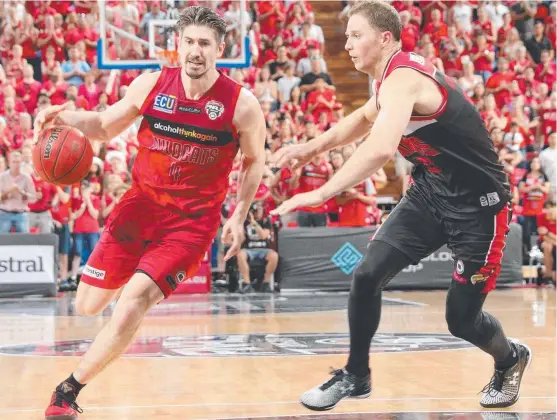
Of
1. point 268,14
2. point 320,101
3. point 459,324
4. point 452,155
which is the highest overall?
point 268,14

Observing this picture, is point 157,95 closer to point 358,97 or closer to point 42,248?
point 42,248

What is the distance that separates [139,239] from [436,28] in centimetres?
1497

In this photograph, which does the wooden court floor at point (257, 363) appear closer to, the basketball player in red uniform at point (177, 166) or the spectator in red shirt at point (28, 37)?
the basketball player in red uniform at point (177, 166)

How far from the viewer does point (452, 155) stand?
5.10m

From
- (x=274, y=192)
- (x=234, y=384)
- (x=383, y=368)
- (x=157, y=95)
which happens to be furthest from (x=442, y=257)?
(x=157, y=95)

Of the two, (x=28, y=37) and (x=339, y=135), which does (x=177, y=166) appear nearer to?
(x=339, y=135)

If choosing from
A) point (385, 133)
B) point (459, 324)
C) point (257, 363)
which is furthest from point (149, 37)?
point (385, 133)

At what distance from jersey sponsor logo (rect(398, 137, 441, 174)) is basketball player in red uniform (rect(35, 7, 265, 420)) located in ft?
2.98

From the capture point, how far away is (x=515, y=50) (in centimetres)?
1927

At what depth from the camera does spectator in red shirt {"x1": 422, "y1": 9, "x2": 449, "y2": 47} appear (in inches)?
762

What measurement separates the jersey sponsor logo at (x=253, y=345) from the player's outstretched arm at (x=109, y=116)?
262 centimetres

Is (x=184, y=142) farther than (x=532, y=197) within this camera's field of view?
No

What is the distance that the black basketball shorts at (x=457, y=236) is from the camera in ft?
17.0

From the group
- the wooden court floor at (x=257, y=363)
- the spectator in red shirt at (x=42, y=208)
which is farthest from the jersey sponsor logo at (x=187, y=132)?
the spectator in red shirt at (x=42, y=208)
